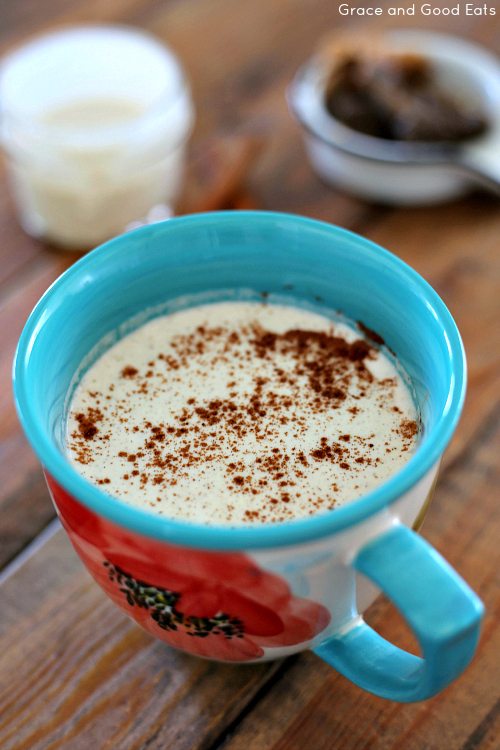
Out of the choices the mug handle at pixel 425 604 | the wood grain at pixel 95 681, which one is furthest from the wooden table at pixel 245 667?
the mug handle at pixel 425 604

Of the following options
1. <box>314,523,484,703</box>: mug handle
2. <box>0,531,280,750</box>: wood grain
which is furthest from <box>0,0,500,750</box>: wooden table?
<box>314,523,484,703</box>: mug handle

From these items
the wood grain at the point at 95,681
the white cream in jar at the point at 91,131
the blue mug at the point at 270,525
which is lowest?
the wood grain at the point at 95,681

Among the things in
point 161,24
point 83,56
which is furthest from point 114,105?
point 161,24

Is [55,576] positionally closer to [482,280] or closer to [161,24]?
[482,280]

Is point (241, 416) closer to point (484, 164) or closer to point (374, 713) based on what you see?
point (374, 713)

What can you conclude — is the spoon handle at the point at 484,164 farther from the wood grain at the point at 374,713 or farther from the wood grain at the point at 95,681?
the wood grain at the point at 95,681

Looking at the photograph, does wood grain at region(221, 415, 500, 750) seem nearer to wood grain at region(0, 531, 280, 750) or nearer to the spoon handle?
wood grain at region(0, 531, 280, 750)
